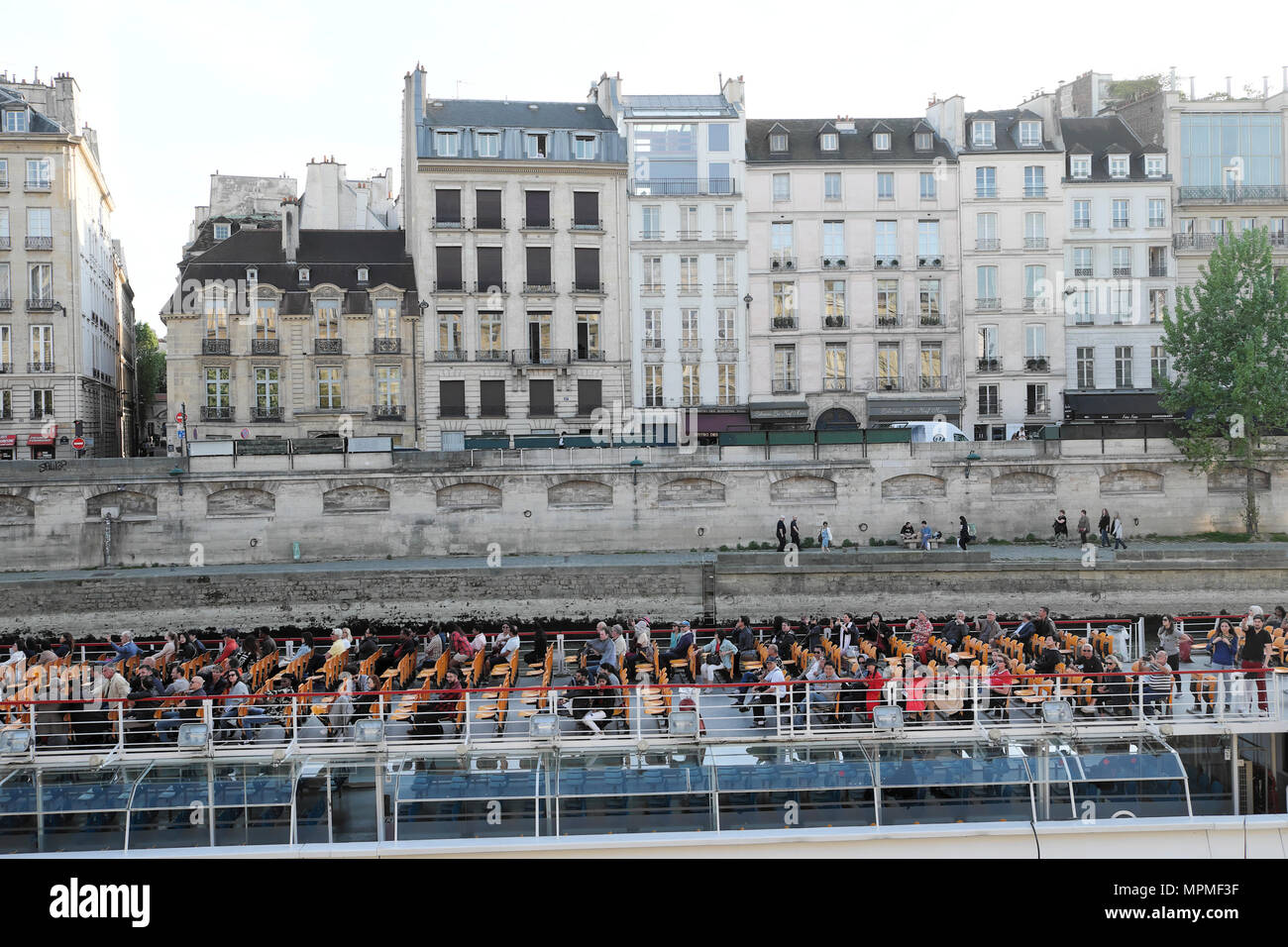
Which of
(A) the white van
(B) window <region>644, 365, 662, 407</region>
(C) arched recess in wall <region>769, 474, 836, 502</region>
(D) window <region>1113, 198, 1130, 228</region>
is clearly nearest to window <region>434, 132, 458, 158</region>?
(B) window <region>644, 365, 662, 407</region>

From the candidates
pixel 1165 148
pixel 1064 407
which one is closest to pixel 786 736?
pixel 1064 407

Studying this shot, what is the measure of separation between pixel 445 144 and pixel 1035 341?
22.0 metres

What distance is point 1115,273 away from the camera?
40.4m

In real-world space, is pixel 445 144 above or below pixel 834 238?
above

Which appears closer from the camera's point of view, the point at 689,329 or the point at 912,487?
the point at 912,487

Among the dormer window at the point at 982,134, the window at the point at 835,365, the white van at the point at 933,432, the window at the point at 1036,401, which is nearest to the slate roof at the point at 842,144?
the dormer window at the point at 982,134

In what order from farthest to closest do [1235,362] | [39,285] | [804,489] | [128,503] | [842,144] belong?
[842,144] < [39,285] < [804,489] < [1235,362] < [128,503]

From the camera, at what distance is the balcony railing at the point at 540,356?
127 feet

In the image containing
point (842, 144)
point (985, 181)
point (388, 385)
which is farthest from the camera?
A: point (842, 144)

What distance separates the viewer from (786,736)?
31.6ft

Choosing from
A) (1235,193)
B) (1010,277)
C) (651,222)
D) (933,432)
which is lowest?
(933,432)

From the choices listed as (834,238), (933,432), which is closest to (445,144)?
(834,238)

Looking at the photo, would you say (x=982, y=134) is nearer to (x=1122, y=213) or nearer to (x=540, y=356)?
(x=1122, y=213)
